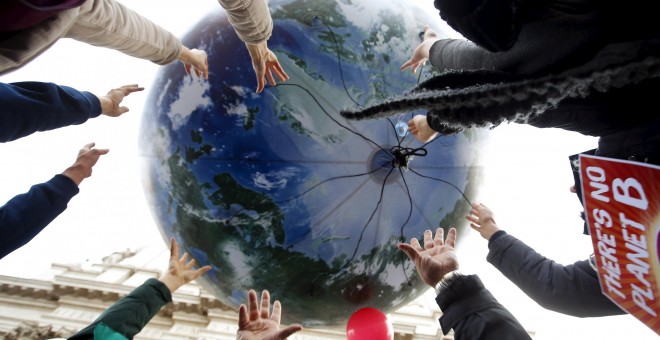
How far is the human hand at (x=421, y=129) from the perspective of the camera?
7.07 ft

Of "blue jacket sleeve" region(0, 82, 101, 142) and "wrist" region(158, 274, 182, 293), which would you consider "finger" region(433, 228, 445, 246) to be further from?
"blue jacket sleeve" region(0, 82, 101, 142)

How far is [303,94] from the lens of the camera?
2.20 metres

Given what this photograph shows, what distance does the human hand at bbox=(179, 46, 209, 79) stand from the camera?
7.91 feet

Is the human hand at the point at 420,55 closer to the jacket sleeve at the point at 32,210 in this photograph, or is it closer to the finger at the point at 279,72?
the finger at the point at 279,72

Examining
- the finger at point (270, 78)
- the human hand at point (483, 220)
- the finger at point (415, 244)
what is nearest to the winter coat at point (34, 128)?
the finger at point (270, 78)

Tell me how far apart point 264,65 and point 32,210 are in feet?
5.63

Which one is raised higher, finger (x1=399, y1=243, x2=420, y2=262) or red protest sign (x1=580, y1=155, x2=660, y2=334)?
red protest sign (x1=580, y1=155, x2=660, y2=334)

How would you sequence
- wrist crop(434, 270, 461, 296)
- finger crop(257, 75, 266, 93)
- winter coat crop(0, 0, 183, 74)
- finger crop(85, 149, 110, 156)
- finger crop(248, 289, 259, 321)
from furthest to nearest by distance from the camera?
finger crop(85, 149, 110, 156) → finger crop(248, 289, 259, 321) → finger crop(257, 75, 266, 93) → wrist crop(434, 270, 461, 296) → winter coat crop(0, 0, 183, 74)

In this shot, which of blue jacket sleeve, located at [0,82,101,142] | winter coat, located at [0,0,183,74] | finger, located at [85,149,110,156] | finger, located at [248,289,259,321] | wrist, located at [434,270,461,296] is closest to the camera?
winter coat, located at [0,0,183,74]

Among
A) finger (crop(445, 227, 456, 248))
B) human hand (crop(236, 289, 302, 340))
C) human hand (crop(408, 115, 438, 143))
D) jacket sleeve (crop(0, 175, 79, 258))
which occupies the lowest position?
human hand (crop(236, 289, 302, 340))

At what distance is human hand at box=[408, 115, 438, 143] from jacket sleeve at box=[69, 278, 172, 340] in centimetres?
206

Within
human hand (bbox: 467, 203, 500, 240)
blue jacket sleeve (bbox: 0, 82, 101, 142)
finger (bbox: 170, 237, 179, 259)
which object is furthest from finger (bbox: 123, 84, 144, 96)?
human hand (bbox: 467, 203, 500, 240)

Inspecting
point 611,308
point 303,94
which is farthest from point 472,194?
point 303,94

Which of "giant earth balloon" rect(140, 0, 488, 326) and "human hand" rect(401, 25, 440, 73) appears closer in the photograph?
"giant earth balloon" rect(140, 0, 488, 326)
